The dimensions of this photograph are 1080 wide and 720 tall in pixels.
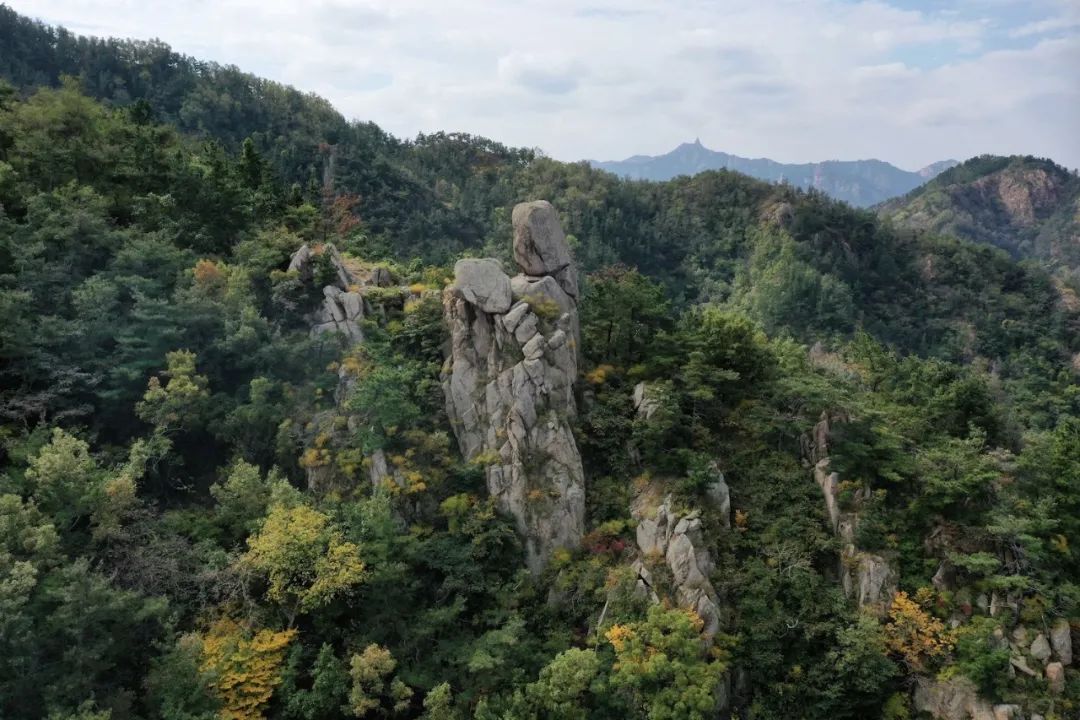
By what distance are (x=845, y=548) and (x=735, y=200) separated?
76.8m

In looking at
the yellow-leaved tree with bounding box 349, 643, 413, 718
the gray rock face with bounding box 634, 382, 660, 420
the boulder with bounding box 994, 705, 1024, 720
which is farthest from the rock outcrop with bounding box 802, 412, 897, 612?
the yellow-leaved tree with bounding box 349, 643, 413, 718

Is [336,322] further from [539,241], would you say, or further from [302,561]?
[302,561]

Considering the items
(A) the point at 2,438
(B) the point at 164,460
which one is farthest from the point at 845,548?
(A) the point at 2,438

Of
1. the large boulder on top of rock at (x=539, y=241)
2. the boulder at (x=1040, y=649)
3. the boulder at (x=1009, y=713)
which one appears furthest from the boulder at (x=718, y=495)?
the large boulder on top of rock at (x=539, y=241)

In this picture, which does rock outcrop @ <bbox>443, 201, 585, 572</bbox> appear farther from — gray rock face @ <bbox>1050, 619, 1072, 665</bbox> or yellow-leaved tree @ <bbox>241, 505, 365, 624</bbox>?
gray rock face @ <bbox>1050, 619, 1072, 665</bbox>

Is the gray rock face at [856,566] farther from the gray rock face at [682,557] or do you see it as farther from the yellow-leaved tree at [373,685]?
the yellow-leaved tree at [373,685]

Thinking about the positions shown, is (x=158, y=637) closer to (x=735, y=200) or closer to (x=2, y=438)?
(x=2, y=438)

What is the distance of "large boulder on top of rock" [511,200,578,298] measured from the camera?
23062mm

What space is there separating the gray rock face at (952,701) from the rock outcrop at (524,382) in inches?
380

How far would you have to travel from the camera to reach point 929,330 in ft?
224

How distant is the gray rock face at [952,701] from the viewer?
615 inches

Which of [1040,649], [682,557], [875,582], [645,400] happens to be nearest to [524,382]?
[645,400]

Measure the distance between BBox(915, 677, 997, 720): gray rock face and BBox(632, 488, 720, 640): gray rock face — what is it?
508 cm

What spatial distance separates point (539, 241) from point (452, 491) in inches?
359
